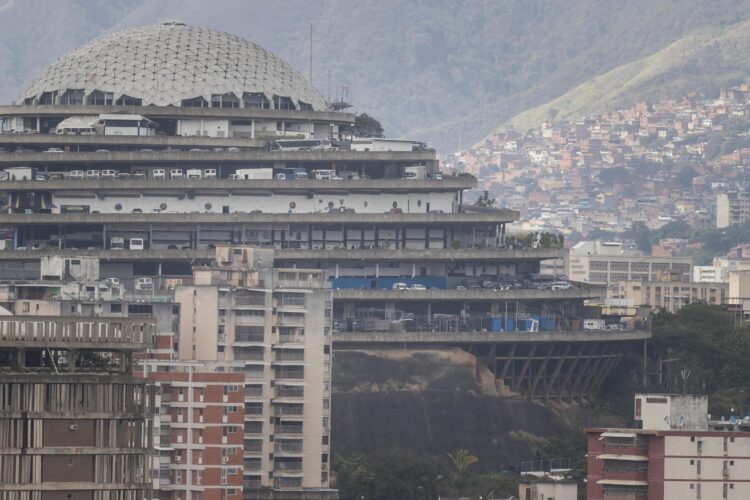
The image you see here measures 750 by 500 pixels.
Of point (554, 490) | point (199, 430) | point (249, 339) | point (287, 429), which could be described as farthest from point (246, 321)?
point (554, 490)

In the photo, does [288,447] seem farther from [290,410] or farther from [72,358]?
[72,358]

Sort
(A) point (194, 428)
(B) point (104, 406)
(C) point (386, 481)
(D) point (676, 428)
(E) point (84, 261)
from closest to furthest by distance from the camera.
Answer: (B) point (104, 406) < (D) point (676, 428) < (A) point (194, 428) < (C) point (386, 481) < (E) point (84, 261)

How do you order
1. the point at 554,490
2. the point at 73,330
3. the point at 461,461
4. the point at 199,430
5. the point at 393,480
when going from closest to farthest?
the point at 73,330 < the point at 554,490 < the point at 199,430 < the point at 393,480 < the point at 461,461

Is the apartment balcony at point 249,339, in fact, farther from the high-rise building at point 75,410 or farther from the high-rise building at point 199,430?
the high-rise building at point 75,410

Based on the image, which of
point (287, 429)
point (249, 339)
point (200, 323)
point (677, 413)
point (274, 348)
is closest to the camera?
point (677, 413)

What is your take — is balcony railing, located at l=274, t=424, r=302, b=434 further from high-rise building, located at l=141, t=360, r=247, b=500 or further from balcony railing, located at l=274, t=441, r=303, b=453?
high-rise building, located at l=141, t=360, r=247, b=500

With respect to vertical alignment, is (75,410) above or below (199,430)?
above

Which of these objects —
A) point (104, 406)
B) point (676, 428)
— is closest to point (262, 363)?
point (676, 428)

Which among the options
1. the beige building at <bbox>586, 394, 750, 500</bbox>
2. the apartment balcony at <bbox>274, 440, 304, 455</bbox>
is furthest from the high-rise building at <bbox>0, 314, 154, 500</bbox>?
the apartment balcony at <bbox>274, 440, 304, 455</bbox>

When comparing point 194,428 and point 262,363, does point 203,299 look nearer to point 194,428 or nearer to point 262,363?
point 262,363
